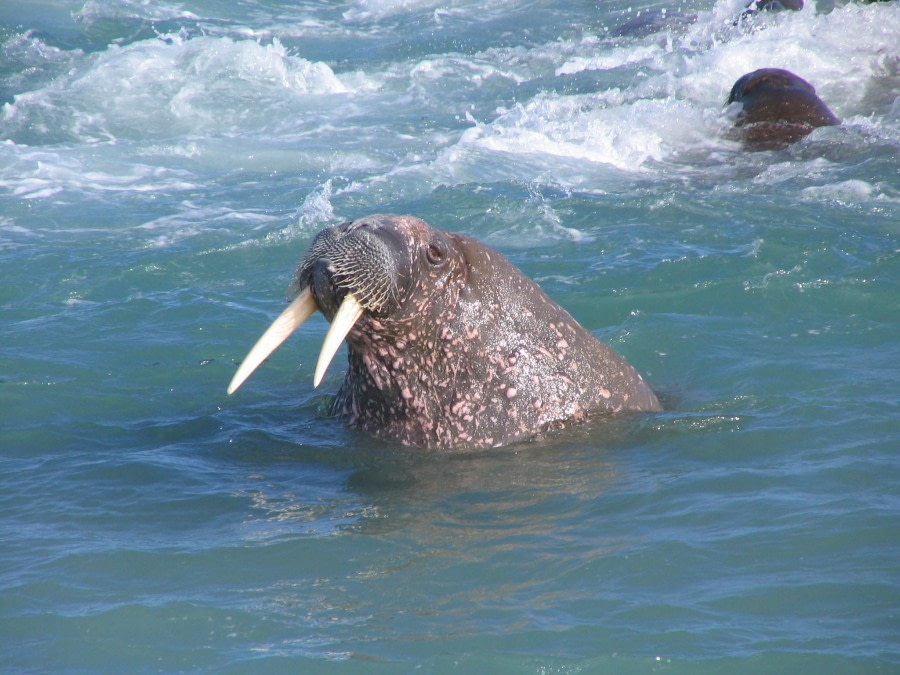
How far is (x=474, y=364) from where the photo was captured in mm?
6461

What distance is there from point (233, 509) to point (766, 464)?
2.80 metres

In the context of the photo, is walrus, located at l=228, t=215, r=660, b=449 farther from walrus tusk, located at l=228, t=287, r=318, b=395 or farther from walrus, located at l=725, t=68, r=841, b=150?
walrus, located at l=725, t=68, r=841, b=150

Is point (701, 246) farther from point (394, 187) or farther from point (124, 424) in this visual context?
point (124, 424)

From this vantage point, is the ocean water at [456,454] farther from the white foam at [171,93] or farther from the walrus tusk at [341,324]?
the walrus tusk at [341,324]

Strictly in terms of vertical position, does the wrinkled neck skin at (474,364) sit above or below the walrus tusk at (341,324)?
below

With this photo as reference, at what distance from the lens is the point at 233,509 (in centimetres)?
588

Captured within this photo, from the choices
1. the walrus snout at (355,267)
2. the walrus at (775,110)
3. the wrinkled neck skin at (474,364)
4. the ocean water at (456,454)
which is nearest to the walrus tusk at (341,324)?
the walrus snout at (355,267)

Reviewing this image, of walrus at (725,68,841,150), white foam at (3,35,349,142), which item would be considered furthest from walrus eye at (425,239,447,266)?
white foam at (3,35,349,142)

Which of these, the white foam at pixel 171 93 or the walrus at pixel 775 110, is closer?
the walrus at pixel 775 110

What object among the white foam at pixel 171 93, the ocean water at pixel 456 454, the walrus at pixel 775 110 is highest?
the white foam at pixel 171 93

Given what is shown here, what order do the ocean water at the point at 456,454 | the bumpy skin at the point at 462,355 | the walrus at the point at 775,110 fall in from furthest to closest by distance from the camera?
the walrus at the point at 775,110 → the bumpy skin at the point at 462,355 → the ocean water at the point at 456,454

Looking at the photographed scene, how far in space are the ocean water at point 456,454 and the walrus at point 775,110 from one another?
13.2 inches

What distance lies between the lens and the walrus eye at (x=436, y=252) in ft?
20.1

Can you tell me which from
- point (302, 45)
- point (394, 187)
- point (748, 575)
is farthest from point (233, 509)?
point (302, 45)
